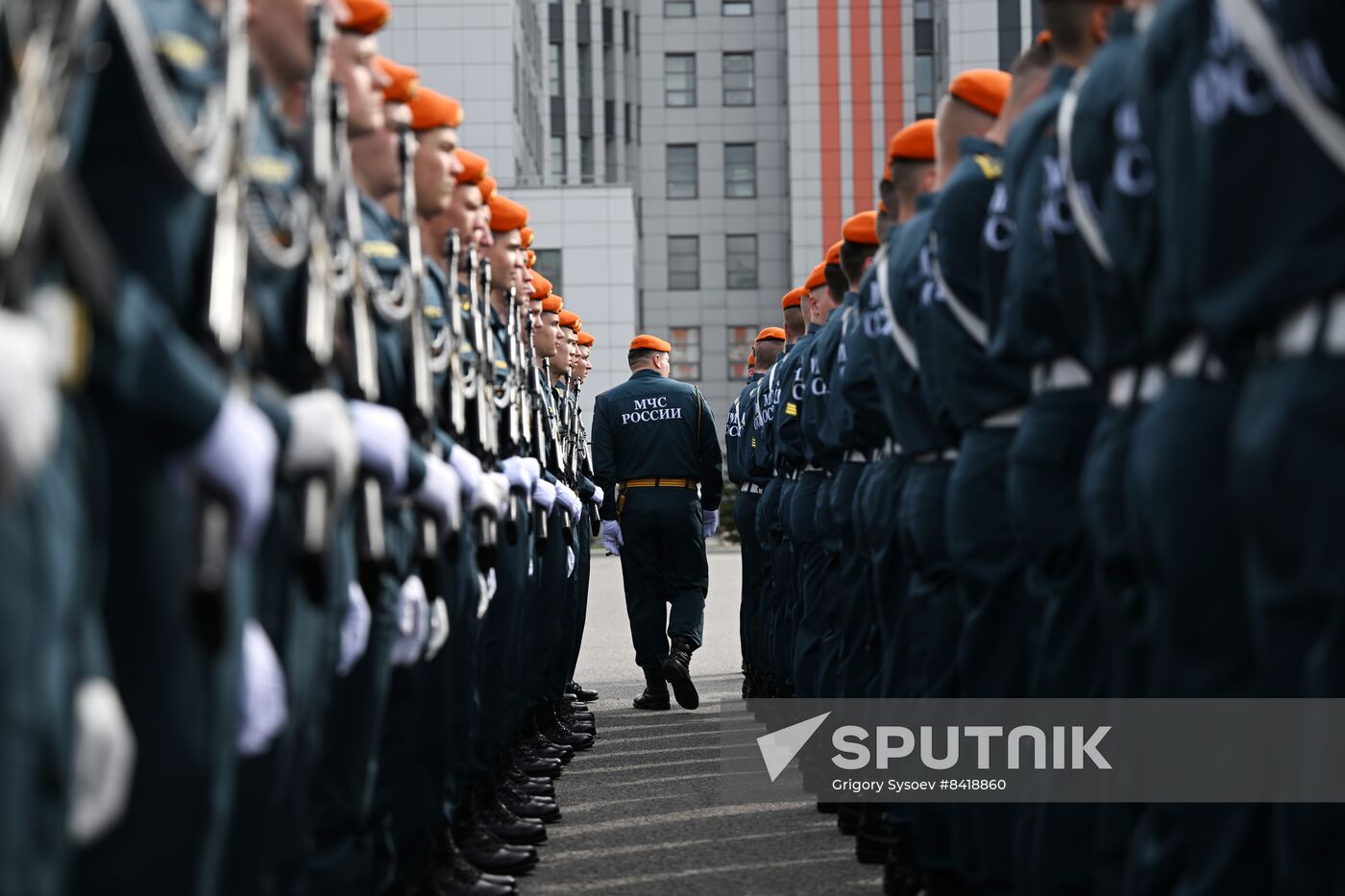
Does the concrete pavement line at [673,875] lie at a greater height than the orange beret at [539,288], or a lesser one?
lesser

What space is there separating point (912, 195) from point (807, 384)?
1716 millimetres

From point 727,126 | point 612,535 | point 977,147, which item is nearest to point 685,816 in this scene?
point 977,147

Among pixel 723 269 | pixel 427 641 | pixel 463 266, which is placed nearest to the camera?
pixel 427 641

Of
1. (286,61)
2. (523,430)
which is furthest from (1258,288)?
(523,430)

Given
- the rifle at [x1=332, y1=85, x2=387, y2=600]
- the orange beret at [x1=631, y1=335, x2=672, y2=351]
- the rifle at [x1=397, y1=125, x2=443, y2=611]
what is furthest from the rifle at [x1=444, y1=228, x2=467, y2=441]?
the orange beret at [x1=631, y1=335, x2=672, y2=351]

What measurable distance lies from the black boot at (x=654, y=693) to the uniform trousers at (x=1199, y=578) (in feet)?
23.9

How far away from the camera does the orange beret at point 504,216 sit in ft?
26.8

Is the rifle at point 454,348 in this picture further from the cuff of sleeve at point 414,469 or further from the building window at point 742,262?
the building window at point 742,262

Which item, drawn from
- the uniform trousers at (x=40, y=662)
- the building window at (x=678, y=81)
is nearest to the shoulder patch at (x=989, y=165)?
the uniform trousers at (x=40, y=662)

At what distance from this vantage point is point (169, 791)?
2631 millimetres

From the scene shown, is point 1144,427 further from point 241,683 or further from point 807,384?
point 807,384

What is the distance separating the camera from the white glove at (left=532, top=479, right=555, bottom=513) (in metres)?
7.61

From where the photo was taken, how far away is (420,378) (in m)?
4.61

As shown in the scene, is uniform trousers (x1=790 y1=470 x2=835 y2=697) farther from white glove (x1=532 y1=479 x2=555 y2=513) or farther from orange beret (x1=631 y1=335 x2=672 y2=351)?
orange beret (x1=631 y1=335 x2=672 y2=351)
